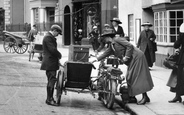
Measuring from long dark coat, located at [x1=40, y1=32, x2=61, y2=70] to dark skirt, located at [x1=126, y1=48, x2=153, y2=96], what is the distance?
1708mm

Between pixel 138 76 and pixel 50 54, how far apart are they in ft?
6.80

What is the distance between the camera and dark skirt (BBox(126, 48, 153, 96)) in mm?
10672

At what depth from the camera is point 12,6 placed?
54062mm

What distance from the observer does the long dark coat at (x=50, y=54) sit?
10.9 metres

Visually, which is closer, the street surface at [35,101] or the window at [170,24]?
the street surface at [35,101]

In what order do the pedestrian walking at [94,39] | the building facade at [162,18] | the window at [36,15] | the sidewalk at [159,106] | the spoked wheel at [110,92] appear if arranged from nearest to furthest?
the sidewalk at [159,106]
the spoked wheel at [110,92]
the building facade at [162,18]
the pedestrian walking at [94,39]
the window at [36,15]

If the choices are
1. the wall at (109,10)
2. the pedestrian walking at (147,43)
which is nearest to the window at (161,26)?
the pedestrian walking at (147,43)

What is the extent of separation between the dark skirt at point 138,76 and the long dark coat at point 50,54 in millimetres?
1708

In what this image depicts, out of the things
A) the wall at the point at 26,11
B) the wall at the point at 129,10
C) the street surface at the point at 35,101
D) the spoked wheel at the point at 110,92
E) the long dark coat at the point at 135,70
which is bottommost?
the street surface at the point at 35,101

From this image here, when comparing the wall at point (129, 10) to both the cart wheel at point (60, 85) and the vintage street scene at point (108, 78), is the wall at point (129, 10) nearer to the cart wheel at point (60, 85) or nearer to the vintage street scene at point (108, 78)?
the vintage street scene at point (108, 78)

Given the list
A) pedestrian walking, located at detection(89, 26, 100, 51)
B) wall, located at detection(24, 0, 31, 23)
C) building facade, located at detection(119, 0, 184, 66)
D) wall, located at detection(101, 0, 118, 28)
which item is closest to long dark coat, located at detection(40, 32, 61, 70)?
building facade, located at detection(119, 0, 184, 66)

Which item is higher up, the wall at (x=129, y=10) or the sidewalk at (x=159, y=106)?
the wall at (x=129, y=10)

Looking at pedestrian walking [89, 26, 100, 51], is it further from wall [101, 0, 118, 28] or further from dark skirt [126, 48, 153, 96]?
dark skirt [126, 48, 153, 96]

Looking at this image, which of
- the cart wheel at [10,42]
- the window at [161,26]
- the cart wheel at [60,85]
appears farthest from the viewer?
the cart wheel at [10,42]
